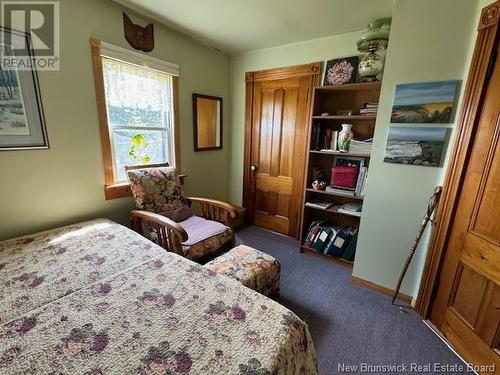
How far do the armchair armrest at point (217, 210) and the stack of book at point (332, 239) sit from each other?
0.93 meters

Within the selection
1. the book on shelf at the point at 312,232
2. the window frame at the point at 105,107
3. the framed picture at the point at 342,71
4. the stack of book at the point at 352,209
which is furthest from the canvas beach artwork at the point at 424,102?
the window frame at the point at 105,107

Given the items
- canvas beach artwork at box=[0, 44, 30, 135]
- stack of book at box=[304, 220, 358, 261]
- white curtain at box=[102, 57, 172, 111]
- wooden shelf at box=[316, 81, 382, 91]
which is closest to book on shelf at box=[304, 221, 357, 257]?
stack of book at box=[304, 220, 358, 261]

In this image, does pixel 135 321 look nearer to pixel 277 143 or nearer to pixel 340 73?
pixel 277 143

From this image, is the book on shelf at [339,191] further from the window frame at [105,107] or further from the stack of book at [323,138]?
the window frame at [105,107]

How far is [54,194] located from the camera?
1801 millimetres

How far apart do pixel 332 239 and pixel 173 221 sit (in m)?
1.58

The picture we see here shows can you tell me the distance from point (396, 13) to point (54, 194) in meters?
2.84

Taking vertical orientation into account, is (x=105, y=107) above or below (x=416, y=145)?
above

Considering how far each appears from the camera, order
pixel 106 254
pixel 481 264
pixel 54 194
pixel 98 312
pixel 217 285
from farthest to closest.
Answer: pixel 54 194 < pixel 106 254 < pixel 481 264 < pixel 217 285 < pixel 98 312

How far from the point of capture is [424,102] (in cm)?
162

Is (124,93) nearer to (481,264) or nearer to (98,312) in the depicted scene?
(98,312)

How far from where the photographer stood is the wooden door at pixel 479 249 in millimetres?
1276

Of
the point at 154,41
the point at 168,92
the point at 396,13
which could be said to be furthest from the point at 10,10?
the point at 396,13

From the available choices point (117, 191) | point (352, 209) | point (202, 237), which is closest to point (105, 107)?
point (117, 191)
